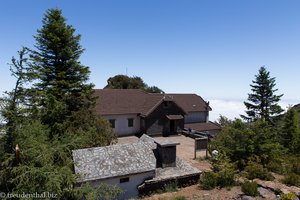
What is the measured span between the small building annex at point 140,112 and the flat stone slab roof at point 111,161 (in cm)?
1373

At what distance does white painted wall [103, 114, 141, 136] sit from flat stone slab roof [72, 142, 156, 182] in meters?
14.1

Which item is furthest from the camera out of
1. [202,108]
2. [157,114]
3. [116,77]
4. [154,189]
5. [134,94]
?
[116,77]

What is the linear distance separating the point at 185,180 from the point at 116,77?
3752 centimetres

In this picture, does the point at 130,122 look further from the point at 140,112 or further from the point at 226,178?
the point at 226,178

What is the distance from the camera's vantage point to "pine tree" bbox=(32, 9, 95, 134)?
775 inches

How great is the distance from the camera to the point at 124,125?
29812 mm

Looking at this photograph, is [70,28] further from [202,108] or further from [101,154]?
[202,108]

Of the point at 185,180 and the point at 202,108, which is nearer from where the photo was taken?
the point at 185,180

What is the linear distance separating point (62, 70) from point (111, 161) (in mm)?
10881

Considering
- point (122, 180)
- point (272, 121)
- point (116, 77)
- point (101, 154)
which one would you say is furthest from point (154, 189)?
point (116, 77)

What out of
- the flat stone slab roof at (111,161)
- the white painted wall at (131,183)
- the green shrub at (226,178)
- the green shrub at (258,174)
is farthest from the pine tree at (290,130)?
the white painted wall at (131,183)

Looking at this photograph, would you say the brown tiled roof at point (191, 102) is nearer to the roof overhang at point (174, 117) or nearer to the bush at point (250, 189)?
the roof overhang at point (174, 117)

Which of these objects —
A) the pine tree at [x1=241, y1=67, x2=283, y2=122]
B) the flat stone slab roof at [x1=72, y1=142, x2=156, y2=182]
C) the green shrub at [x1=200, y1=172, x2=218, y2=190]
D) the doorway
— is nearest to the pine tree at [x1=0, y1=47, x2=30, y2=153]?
the flat stone slab roof at [x1=72, y1=142, x2=156, y2=182]

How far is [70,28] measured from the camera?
69.2 ft
